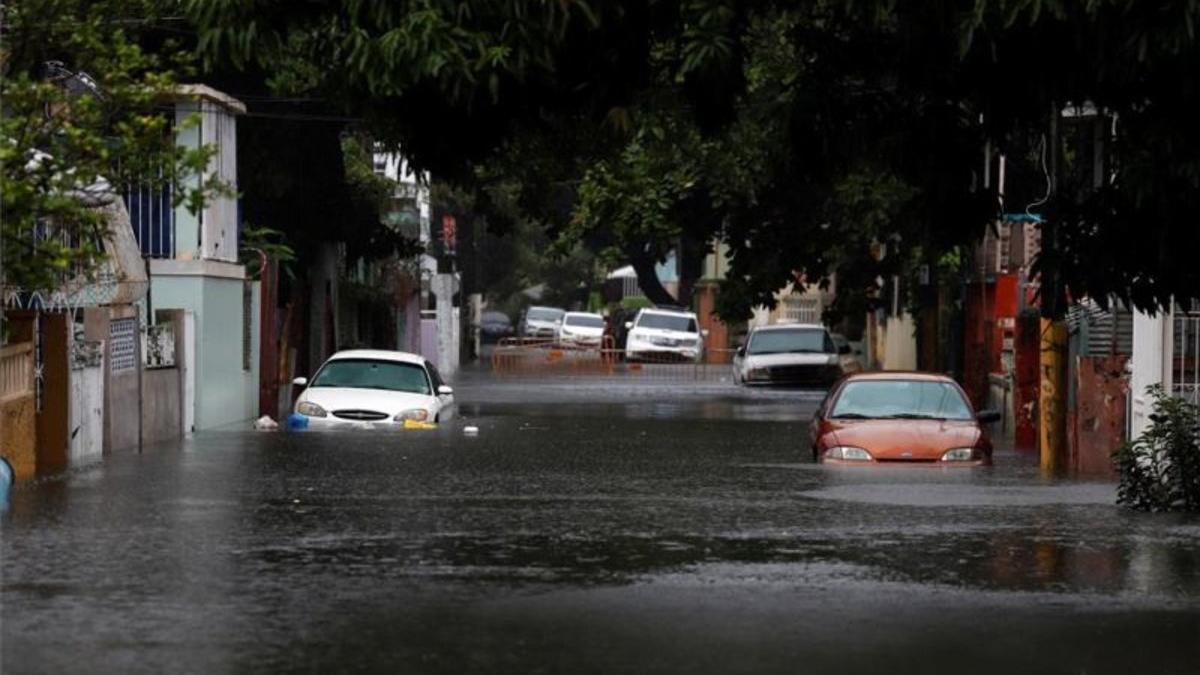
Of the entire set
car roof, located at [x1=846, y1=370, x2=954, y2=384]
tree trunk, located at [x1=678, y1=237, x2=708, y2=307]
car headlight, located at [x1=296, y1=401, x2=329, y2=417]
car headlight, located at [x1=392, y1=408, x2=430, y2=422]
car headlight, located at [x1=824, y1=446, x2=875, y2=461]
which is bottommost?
car headlight, located at [x1=824, y1=446, x2=875, y2=461]

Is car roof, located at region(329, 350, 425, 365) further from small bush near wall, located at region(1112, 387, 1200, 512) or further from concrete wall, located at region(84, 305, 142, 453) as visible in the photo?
small bush near wall, located at region(1112, 387, 1200, 512)

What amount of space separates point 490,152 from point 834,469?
1220 centimetres

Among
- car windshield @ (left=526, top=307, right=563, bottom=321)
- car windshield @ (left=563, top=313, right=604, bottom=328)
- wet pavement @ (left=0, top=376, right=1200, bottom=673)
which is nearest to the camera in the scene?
wet pavement @ (left=0, top=376, right=1200, bottom=673)

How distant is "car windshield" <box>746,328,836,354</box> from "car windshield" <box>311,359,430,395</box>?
83.2ft

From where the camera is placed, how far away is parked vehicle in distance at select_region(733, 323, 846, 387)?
59844 millimetres

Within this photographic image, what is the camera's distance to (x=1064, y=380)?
1157 inches

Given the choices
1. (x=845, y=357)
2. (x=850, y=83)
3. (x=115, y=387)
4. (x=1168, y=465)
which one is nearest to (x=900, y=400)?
(x=1168, y=465)

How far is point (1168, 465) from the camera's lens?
2141 centimetres

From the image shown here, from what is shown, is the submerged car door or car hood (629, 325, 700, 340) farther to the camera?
car hood (629, 325, 700, 340)

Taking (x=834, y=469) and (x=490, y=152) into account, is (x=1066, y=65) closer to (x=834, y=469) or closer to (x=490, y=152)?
(x=490, y=152)

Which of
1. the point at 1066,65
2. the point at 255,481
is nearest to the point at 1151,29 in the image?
the point at 1066,65

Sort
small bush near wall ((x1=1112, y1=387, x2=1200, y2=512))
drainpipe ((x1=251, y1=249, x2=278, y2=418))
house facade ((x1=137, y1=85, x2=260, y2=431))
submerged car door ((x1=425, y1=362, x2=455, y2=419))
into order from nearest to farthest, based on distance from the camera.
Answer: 1. small bush near wall ((x1=1112, y1=387, x2=1200, y2=512))
2. house facade ((x1=137, y1=85, x2=260, y2=431))
3. submerged car door ((x1=425, y1=362, x2=455, y2=419))
4. drainpipe ((x1=251, y1=249, x2=278, y2=418))

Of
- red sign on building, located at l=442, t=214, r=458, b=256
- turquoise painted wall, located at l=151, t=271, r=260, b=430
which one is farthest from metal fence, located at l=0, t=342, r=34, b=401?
red sign on building, located at l=442, t=214, r=458, b=256

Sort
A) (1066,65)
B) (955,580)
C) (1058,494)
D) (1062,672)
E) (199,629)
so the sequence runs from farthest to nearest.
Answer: (1058,494)
(955,580)
(1066,65)
(199,629)
(1062,672)
